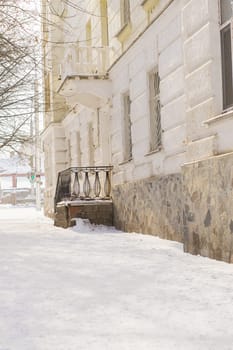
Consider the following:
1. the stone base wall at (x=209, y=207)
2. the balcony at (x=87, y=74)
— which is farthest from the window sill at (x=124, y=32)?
the stone base wall at (x=209, y=207)

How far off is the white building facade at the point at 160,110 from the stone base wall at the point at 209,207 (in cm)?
1

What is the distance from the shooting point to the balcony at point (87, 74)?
1281 cm

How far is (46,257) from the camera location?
7.00 m

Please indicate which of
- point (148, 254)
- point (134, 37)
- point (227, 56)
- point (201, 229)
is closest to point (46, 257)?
point (148, 254)

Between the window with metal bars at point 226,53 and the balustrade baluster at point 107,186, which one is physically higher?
the window with metal bars at point 226,53

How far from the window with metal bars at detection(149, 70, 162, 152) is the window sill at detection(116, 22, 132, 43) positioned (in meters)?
1.52

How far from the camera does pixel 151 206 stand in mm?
9875

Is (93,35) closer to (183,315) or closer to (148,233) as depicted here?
(148,233)

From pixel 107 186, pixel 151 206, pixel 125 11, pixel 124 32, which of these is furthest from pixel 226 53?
pixel 107 186

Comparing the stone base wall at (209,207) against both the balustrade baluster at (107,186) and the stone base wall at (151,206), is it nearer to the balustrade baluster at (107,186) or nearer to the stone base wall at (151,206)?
the stone base wall at (151,206)

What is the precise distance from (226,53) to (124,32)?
531cm

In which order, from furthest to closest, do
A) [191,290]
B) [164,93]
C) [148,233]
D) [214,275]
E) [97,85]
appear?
1. [97,85]
2. [148,233]
3. [164,93]
4. [214,275]
5. [191,290]

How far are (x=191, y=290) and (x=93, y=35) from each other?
11227 millimetres

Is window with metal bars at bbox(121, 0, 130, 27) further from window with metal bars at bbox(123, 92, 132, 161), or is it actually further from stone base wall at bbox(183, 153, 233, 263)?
stone base wall at bbox(183, 153, 233, 263)
